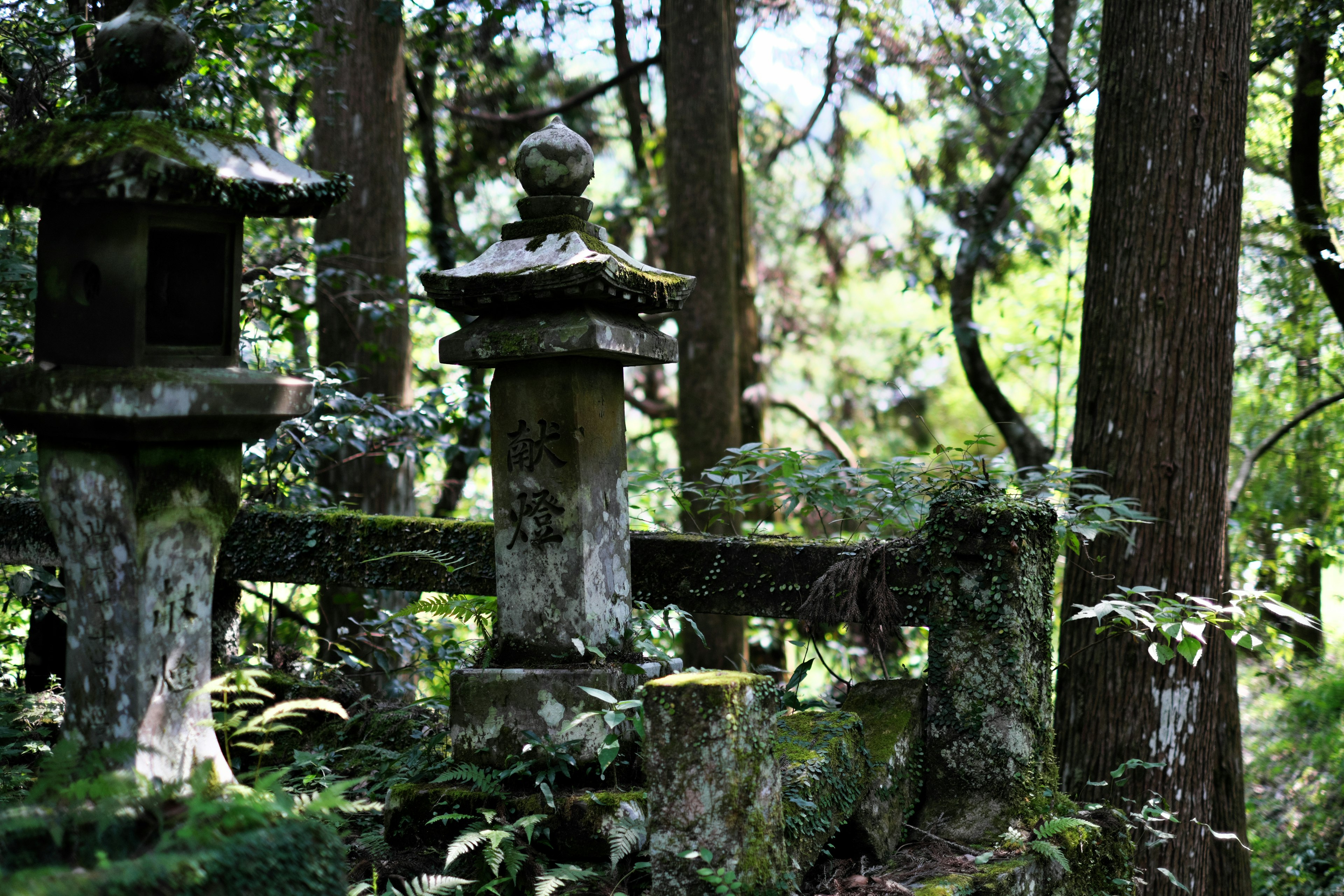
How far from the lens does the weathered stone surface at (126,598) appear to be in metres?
2.96

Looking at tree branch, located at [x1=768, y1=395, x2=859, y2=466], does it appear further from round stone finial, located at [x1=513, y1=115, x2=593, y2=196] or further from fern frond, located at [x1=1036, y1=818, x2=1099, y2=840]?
fern frond, located at [x1=1036, y1=818, x2=1099, y2=840]

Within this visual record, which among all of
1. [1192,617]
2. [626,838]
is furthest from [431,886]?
[1192,617]

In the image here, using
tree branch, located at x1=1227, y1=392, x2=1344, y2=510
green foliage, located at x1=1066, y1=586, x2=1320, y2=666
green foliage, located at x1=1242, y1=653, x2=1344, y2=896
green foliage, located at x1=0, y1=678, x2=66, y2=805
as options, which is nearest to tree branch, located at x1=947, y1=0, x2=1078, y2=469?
tree branch, located at x1=1227, y1=392, x2=1344, y2=510

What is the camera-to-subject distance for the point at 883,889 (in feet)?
10.3

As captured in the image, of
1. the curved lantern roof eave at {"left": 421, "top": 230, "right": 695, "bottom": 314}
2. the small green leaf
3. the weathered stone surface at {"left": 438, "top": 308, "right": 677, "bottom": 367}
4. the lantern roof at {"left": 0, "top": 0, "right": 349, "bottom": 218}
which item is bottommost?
the small green leaf

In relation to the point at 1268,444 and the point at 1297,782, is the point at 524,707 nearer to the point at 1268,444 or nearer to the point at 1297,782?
the point at 1268,444

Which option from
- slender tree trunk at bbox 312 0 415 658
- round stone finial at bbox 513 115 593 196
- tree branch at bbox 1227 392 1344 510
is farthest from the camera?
slender tree trunk at bbox 312 0 415 658

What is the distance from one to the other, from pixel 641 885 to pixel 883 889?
2.66 ft

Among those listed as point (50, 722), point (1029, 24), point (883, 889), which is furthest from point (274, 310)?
point (1029, 24)

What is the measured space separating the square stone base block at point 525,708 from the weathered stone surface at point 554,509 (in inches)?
4.8

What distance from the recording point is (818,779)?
3262mm

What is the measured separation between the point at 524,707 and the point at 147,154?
2278 millimetres

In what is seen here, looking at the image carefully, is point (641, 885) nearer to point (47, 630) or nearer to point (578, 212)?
point (578, 212)

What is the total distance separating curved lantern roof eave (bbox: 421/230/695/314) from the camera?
3531 mm
